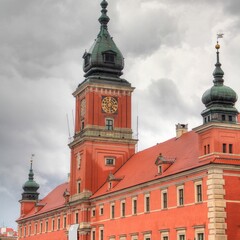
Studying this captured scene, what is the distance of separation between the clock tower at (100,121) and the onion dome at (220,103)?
2221cm

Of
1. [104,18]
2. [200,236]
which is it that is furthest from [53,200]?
[200,236]

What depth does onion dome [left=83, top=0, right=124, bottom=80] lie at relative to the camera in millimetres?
68812

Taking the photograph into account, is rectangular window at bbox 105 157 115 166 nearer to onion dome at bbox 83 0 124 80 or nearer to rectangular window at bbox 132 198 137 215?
onion dome at bbox 83 0 124 80

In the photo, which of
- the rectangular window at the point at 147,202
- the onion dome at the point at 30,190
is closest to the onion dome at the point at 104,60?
the rectangular window at the point at 147,202

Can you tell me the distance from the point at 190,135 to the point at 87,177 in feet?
49.3

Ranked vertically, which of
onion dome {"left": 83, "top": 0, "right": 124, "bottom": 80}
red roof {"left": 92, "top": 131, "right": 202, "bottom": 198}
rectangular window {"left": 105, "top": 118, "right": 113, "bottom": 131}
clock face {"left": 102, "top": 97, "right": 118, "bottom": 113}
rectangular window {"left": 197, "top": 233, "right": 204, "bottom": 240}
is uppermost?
onion dome {"left": 83, "top": 0, "right": 124, "bottom": 80}

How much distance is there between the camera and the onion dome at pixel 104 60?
68812mm

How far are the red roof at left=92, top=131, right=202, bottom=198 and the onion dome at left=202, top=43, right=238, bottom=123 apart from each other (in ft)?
12.1

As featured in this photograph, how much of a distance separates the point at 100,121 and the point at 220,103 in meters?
24.0

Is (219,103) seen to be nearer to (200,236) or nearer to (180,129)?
(200,236)

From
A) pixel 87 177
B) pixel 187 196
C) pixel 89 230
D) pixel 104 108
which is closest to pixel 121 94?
pixel 104 108

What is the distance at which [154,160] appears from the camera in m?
56.6

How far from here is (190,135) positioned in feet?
178

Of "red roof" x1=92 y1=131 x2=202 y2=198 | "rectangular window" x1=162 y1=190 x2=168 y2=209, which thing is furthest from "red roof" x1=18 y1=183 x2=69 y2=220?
"rectangular window" x1=162 y1=190 x2=168 y2=209
